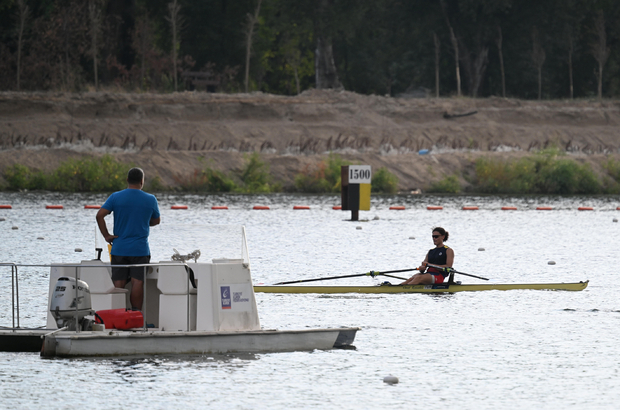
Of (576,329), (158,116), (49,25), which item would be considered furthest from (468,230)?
(49,25)

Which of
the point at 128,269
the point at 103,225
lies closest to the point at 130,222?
the point at 103,225

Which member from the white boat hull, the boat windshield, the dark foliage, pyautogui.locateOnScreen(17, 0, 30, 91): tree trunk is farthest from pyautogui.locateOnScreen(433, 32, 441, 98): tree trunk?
the white boat hull

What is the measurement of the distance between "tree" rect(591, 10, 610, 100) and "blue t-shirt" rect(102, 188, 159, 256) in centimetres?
6197

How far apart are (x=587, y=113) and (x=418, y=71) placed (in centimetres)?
1156

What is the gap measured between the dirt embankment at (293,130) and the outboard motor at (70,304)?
41372 mm

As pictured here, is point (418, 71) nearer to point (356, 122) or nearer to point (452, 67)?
point (452, 67)

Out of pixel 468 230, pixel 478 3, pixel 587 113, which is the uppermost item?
pixel 478 3

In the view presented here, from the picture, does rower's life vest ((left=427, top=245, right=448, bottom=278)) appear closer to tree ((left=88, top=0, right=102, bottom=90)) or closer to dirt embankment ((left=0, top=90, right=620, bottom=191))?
dirt embankment ((left=0, top=90, right=620, bottom=191))

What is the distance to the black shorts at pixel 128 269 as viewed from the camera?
12.6 meters

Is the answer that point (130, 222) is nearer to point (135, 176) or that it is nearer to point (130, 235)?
point (130, 235)

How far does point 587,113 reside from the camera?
7269 cm

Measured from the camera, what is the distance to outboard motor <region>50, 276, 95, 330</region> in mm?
12148

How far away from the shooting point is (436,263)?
18828mm

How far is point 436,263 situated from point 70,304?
324 inches
